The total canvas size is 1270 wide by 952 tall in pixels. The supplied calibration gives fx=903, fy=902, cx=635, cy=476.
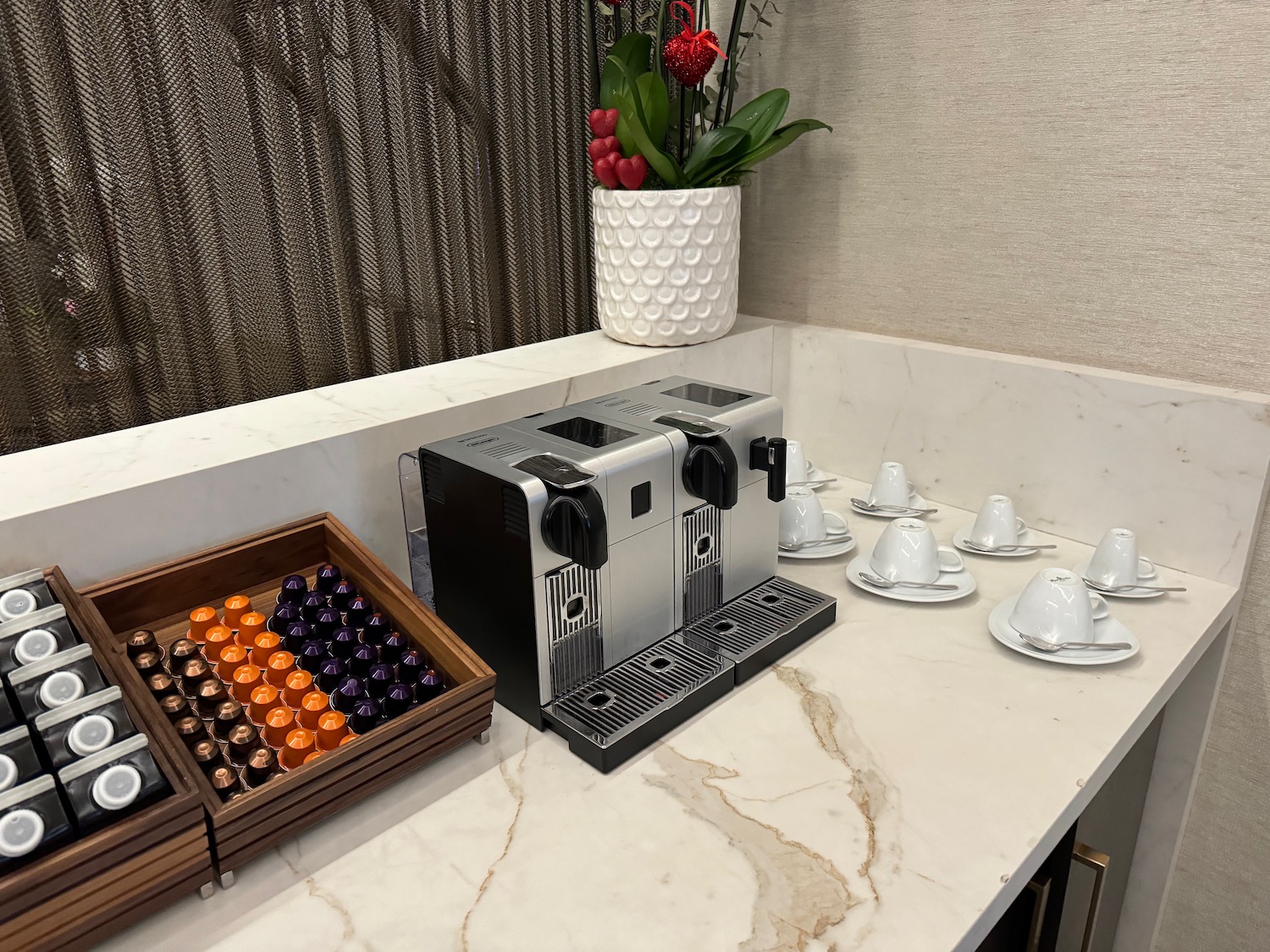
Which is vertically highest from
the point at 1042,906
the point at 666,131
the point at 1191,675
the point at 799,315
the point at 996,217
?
the point at 666,131

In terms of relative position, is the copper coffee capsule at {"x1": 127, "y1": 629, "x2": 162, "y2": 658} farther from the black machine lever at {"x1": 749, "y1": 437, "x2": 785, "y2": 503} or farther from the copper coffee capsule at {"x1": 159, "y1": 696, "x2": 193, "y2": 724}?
the black machine lever at {"x1": 749, "y1": 437, "x2": 785, "y2": 503}

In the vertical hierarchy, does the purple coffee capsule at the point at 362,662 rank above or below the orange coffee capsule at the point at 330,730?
above

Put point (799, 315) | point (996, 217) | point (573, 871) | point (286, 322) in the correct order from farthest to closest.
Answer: point (799, 315)
point (996, 217)
point (286, 322)
point (573, 871)

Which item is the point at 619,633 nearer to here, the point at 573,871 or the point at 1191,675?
the point at 573,871

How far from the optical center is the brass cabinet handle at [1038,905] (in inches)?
36.0

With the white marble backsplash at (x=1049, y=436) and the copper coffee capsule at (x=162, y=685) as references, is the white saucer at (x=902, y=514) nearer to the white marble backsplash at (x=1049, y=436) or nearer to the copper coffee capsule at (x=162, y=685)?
the white marble backsplash at (x=1049, y=436)

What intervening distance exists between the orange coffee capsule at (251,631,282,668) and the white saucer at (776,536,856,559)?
587 mm

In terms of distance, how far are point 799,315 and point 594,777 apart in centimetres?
87

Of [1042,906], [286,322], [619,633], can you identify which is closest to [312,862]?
[619,633]

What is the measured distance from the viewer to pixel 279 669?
748 millimetres

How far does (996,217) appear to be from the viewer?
1.14 meters

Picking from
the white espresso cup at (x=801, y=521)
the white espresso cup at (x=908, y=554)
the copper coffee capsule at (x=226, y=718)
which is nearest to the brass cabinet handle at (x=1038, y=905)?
the white espresso cup at (x=908, y=554)

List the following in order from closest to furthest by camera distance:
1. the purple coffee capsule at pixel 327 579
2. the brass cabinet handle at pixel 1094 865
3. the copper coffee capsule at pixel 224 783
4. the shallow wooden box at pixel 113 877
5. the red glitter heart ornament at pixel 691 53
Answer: the shallow wooden box at pixel 113 877, the copper coffee capsule at pixel 224 783, the purple coffee capsule at pixel 327 579, the brass cabinet handle at pixel 1094 865, the red glitter heart ornament at pixel 691 53

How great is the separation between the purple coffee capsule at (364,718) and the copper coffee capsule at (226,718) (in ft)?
→ 0.27
